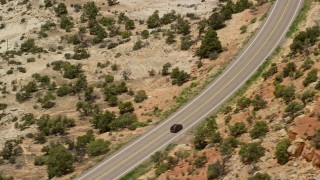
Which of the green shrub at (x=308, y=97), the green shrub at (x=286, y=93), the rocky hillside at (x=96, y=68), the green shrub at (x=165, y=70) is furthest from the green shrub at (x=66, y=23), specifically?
the green shrub at (x=308, y=97)

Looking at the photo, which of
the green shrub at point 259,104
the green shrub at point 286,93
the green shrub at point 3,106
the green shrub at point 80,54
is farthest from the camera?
the green shrub at point 80,54

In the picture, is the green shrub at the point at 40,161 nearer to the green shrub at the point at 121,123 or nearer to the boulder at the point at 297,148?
the green shrub at the point at 121,123

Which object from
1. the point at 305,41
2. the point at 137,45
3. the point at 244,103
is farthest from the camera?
the point at 137,45

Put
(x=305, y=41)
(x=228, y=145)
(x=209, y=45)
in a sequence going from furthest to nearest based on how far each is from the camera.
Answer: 1. (x=209, y=45)
2. (x=305, y=41)
3. (x=228, y=145)

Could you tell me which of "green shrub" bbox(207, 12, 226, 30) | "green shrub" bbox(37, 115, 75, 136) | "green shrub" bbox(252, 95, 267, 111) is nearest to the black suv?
"green shrub" bbox(252, 95, 267, 111)

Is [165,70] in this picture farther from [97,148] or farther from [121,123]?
[97,148]

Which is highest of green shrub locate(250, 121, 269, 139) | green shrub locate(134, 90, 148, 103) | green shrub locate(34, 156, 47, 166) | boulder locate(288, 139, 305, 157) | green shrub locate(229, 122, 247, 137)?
boulder locate(288, 139, 305, 157)

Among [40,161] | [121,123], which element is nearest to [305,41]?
[121,123]

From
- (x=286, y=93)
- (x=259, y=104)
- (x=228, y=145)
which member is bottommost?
(x=228, y=145)

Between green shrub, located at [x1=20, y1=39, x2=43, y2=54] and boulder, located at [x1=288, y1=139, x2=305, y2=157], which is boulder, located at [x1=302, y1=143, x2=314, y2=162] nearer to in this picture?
boulder, located at [x1=288, y1=139, x2=305, y2=157]
